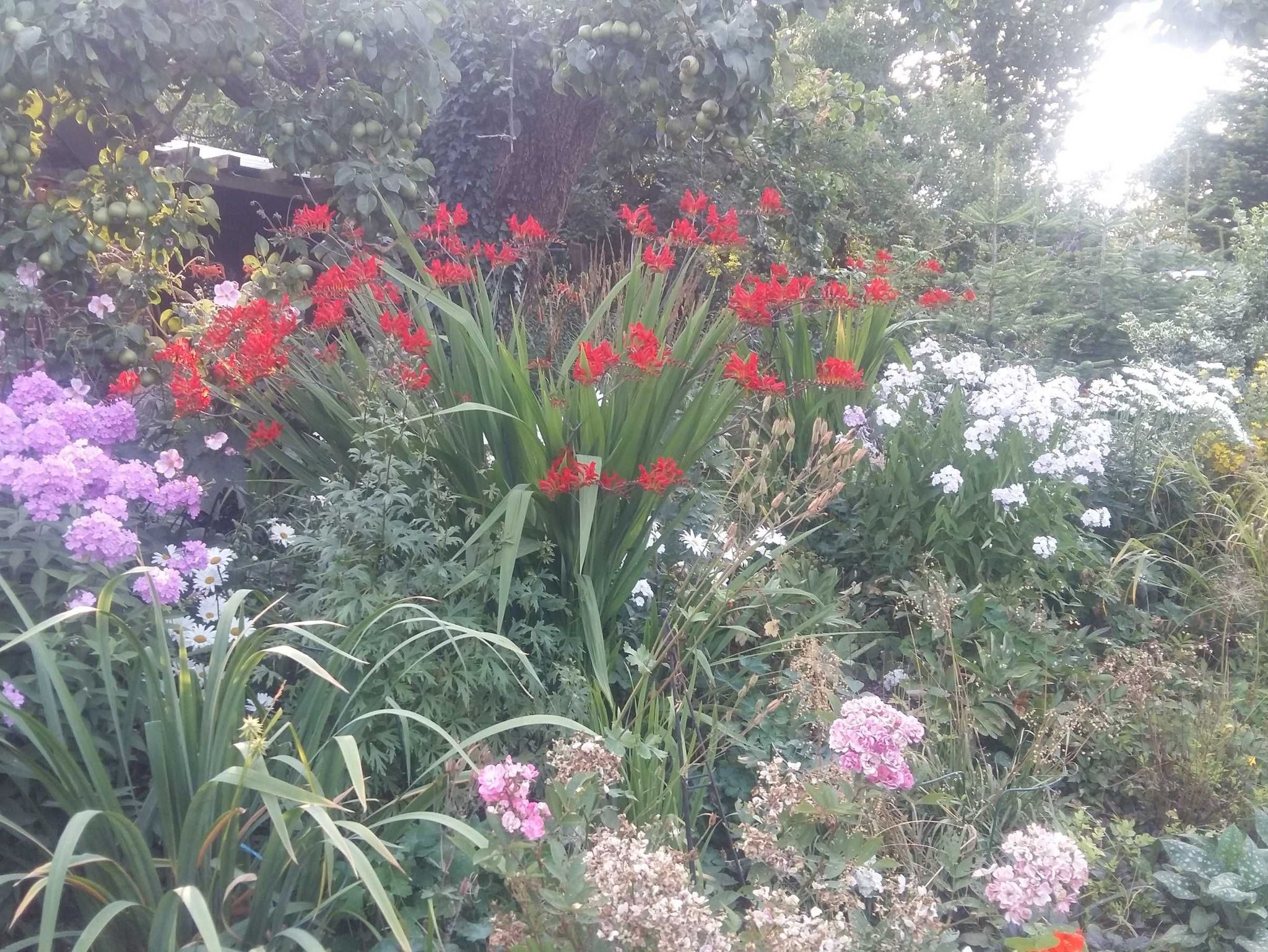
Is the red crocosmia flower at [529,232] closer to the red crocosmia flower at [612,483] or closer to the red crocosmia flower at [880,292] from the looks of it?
the red crocosmia flower at [612,483]

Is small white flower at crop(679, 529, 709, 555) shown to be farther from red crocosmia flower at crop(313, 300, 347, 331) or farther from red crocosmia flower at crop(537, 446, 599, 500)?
red crocosmia flower at crop(313, 300, 347, 331)

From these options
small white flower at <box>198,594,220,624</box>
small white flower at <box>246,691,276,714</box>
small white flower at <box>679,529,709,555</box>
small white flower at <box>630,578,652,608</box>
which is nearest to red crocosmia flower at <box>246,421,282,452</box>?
small white flower at <box>198,594,220,624</box>

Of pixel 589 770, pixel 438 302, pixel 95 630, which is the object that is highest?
pixel 438 302

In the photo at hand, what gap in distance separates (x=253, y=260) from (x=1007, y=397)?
9.58 feet

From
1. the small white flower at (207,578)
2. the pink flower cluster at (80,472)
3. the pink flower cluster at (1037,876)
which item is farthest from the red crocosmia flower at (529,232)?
the pink flower cluster at (1037,876)

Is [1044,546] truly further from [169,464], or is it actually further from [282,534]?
[169,464]

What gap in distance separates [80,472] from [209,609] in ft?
1.45

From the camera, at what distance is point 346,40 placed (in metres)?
3.41

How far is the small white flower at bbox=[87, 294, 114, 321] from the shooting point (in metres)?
3.29

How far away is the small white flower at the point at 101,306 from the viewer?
3291 mm

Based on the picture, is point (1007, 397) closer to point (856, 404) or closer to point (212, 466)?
point (856, 404)

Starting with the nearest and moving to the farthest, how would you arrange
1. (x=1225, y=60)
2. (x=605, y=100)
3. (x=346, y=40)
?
(x=346, y=40)
(x=605, y=100)
(x=1225, y=60)

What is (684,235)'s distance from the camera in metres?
2.97

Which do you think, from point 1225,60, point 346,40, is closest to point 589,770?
point 346,40
